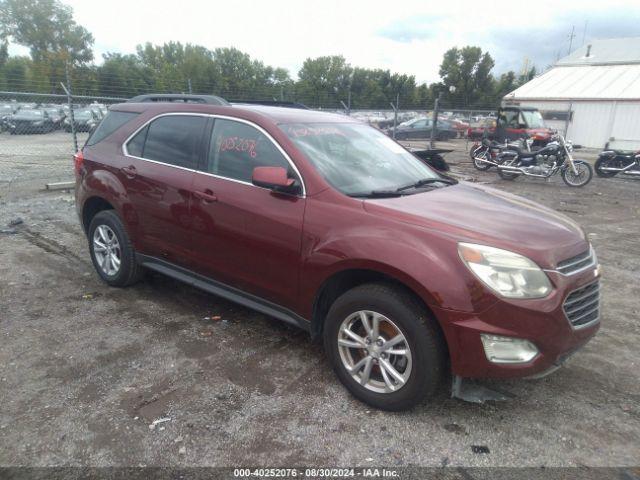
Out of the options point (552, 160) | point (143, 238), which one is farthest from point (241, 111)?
point (552, 160)

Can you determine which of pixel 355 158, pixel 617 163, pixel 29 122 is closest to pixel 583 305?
pixel 355 158

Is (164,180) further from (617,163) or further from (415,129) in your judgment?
(415,129)

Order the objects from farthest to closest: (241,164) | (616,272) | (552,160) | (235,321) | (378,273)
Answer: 1. (552,160)
2. (616,272)
3. (235,321)
4. (241,164)
5. (378,273)

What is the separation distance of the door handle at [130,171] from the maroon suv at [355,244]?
19mm

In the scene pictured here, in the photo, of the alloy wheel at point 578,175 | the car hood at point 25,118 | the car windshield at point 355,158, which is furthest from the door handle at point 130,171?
the car hood at point 25,118

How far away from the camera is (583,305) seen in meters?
2.77

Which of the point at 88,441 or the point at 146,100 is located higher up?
the point at 146,100

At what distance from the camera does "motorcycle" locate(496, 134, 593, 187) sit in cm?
1239

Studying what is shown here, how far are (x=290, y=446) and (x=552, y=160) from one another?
12390 millimetres

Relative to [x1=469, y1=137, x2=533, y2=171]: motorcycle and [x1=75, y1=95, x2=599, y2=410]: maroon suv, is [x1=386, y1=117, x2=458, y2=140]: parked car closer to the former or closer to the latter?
[x1=469, y1=137, x2=533, y2=171]: motorcycle

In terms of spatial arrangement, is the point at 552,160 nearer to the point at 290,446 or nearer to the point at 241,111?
Answer: the point at 241,111

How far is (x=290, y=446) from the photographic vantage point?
2617 millimetres

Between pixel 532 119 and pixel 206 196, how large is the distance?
729 inches

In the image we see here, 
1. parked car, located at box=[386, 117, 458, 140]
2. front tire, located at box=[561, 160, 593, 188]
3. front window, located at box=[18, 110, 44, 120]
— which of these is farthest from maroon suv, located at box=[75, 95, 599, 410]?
parked car, located at box=[386, 117, 458, 140]
